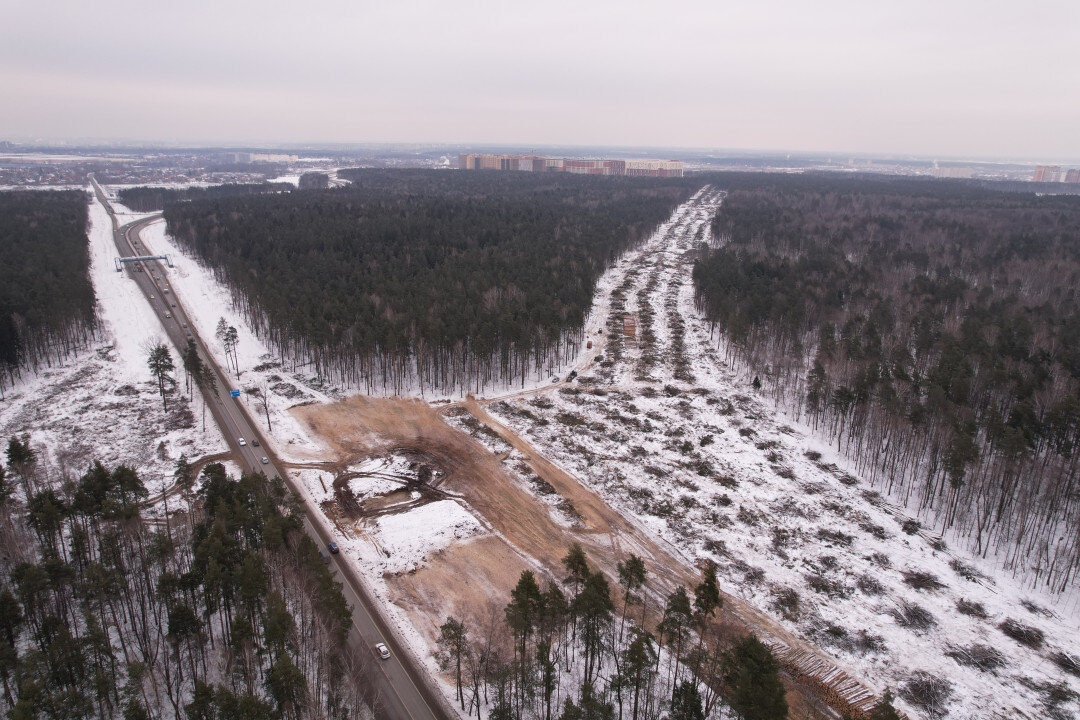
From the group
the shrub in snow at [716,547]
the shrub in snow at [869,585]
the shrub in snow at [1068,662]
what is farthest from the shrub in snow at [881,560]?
the shrub in snow at [716,547]

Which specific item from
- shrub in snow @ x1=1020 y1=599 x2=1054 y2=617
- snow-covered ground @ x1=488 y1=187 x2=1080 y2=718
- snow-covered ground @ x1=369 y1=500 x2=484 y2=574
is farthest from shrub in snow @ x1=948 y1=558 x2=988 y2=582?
snow-covered ground @ x1=369 y1=500 x2=484 y2=574

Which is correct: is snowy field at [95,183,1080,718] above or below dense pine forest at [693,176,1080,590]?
below

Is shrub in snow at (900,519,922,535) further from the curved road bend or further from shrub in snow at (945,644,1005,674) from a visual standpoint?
the curved road bend

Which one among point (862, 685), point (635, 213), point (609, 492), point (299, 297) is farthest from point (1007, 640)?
point (635, 213)

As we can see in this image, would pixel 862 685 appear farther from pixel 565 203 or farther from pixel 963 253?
pixel 565 203

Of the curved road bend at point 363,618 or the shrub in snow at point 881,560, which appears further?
the shrub in snow at point 881,560

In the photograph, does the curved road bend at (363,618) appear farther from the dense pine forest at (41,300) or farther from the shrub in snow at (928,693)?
the shrub in snow at (928,693)
